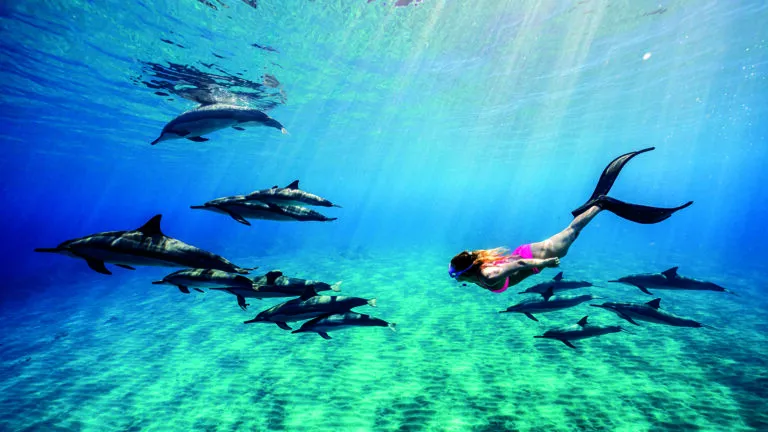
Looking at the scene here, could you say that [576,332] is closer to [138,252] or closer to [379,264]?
[138,252]

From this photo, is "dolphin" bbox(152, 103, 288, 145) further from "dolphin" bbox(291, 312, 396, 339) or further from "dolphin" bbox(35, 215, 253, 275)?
"dolphin" bbox(291, 312, 396, 339)

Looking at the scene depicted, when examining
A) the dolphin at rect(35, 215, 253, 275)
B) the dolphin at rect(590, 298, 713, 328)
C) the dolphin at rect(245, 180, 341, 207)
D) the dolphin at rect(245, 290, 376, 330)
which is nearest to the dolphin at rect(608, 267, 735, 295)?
the dolphin at rect(590, 298, 713, 328)

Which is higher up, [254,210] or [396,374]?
[254,210]

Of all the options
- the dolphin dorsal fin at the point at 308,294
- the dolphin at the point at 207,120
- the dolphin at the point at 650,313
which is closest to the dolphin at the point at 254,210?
the dolphin dorsal fin at the point at 308,294

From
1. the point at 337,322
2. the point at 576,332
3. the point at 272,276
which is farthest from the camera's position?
the point at 576,332

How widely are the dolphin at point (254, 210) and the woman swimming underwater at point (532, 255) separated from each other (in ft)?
8.11

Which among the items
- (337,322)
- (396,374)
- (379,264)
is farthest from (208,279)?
(379,264)

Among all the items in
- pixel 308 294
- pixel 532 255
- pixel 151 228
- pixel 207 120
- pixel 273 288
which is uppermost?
pixel 207 120

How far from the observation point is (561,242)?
3889mm

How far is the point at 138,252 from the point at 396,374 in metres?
6.80

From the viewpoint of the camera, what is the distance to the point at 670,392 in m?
7.53

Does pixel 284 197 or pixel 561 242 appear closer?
pixel 561 242

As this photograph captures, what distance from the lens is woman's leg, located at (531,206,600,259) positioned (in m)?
3.79

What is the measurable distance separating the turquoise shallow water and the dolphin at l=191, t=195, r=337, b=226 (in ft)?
14.9
